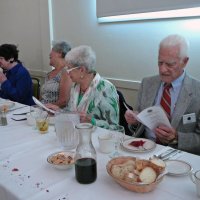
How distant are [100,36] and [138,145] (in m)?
2.17

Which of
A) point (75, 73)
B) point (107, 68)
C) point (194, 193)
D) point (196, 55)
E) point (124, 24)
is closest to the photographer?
point (194, 193)

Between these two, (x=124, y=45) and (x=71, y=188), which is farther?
(x=124, y=45)

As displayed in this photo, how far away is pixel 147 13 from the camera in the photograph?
9.23 ft

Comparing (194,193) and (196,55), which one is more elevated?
(196,55)

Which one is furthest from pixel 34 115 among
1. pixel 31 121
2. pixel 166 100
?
pixel 166 100

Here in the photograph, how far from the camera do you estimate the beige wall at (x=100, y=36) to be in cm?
280

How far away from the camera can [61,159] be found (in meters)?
1.26

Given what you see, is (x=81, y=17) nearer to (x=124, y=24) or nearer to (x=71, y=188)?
(x=124, y=24)

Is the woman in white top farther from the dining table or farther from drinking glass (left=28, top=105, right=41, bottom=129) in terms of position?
the dining table

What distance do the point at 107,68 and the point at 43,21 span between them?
52.3 inches

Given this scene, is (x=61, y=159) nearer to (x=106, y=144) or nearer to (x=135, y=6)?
(x=106, y=144)

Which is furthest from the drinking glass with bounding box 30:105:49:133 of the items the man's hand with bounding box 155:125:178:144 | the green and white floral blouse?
the man's hand with bounding box 155:125:178:144

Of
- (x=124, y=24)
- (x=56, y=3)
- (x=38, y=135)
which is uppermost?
(x=56, y=3)

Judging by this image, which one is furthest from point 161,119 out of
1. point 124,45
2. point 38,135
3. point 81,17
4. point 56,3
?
point 56,3
